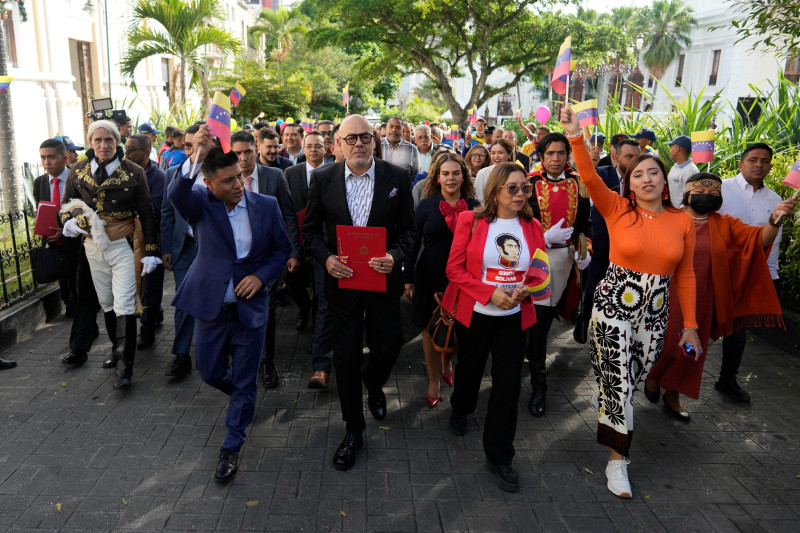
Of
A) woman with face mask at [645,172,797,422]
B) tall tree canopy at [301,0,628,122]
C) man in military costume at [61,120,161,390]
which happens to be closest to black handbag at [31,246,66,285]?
man in military costume at [61,120,161,390]

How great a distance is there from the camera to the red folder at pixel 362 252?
383cm

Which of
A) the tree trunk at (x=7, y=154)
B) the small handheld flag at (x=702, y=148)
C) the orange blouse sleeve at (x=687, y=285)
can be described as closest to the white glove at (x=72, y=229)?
the tree trunk at (x=7, y=154)

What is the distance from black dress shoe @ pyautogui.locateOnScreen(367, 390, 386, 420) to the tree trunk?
6896mm

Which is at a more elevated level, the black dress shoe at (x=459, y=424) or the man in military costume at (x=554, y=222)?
the man in military costume at (x=554, y=222)

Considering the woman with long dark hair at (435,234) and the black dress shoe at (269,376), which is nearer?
the woman with long dark hair at (435,234)

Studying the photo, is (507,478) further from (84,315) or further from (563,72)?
(84,315)

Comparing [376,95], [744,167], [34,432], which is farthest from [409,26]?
[34,432]

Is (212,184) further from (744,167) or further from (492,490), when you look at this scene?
(744,167)

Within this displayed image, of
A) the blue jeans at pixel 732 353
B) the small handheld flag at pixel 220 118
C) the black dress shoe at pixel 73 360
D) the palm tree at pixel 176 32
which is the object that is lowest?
the black dress shoe at pixel 73 360

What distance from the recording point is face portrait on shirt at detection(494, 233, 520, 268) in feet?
12.5

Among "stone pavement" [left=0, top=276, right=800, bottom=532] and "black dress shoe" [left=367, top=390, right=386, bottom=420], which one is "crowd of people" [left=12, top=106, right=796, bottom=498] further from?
"stone pavement" [left=0, top=276, right=800, bottom=532]

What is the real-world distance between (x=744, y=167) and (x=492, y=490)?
12.2ft

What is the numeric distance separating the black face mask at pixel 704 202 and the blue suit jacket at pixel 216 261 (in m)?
3.26

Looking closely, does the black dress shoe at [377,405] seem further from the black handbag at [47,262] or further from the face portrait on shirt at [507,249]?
the black handbag at [47,262]
